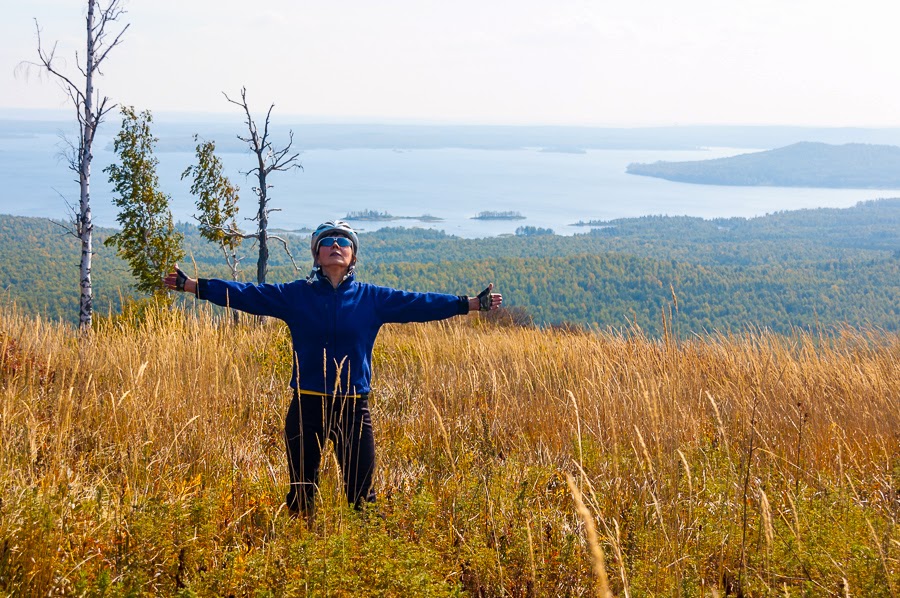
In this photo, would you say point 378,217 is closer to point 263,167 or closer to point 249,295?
point 263,167

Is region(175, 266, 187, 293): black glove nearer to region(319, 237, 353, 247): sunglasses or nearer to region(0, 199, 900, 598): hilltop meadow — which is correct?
region(0, 199, 900, 598): hilltop meadow

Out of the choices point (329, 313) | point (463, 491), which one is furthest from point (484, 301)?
point (463, 491)

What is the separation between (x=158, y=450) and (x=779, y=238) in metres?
160

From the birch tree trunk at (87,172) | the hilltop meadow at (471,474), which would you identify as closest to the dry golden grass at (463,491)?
the hilltop meadow at (471,474)

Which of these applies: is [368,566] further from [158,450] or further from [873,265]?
[873,265]

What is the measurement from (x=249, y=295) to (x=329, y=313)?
0.43 m

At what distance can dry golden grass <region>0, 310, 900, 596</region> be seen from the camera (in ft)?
8.35

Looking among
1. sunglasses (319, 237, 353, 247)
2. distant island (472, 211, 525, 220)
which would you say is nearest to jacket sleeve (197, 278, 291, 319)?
sunglasses (319, 237, 353, 247)

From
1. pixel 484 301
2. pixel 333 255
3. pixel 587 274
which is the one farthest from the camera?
pixel 587 274

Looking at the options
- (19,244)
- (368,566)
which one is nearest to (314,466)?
(368,566)

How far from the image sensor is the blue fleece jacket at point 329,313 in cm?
346

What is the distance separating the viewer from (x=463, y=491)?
138 inches

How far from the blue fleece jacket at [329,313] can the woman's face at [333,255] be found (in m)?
0.09

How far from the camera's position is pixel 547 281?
8325 centimetres
